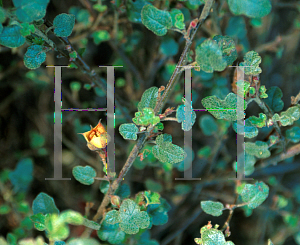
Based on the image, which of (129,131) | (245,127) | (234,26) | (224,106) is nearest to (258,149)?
(245,127)

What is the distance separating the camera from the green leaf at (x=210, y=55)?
1.28ft

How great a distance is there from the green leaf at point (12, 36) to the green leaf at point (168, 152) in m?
0.28

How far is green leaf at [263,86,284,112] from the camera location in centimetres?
63

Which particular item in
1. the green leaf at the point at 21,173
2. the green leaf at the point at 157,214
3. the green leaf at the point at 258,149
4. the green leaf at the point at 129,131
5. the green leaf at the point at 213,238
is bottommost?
the green leaf at the point at 21,173

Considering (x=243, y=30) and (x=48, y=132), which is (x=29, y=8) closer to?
(x=243, y=30)

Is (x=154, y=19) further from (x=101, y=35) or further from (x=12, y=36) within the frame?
(x=101, y=35)

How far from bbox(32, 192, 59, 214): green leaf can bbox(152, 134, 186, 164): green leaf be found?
0.27 m

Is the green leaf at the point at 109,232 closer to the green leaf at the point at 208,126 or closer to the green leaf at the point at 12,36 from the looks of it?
the green leaf at the point at 12,36

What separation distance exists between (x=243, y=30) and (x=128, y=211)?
32.4 inches

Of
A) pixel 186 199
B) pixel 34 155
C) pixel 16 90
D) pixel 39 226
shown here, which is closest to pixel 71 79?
pixel 16 90

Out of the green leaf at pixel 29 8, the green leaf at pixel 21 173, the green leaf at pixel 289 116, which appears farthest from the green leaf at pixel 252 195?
the green leaf at pixel 21 173

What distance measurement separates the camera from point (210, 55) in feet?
1.29

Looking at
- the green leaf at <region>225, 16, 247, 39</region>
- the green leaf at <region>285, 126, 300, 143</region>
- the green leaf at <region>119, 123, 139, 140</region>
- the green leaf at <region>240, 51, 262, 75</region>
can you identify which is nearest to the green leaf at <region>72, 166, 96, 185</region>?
the green leaf at <region>119, 123, 139, 140</region>

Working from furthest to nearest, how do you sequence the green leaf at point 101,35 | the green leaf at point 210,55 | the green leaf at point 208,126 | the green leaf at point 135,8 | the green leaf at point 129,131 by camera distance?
the green leaf at point 208,126
the green leaf at point 101,35
the green leaf at point 135,8
the green leaf at point 129,131
the green leaf at point 210,55
